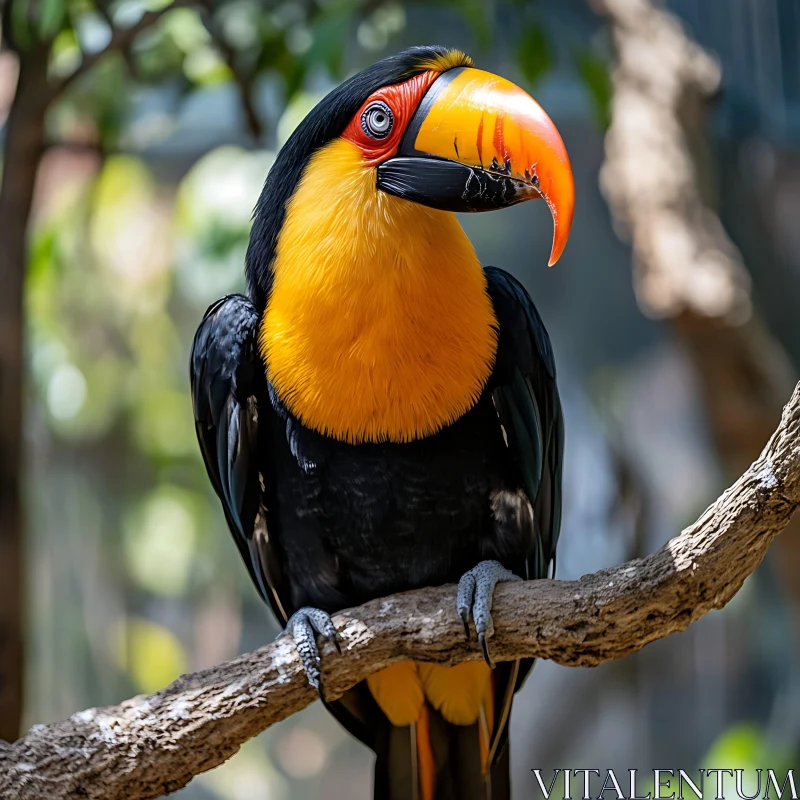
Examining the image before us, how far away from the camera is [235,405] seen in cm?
161

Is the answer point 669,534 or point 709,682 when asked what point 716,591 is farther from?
point 709,682

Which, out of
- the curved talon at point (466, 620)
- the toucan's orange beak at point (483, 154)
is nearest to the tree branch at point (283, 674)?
the curved talon at point (466, 620)

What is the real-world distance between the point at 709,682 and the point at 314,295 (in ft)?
10.0

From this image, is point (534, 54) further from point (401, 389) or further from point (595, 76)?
point (401, 389)

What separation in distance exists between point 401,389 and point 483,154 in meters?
0.37

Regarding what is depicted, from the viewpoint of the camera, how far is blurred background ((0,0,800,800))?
310cm

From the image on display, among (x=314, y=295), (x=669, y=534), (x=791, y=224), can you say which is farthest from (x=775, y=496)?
(x=791, y=224)

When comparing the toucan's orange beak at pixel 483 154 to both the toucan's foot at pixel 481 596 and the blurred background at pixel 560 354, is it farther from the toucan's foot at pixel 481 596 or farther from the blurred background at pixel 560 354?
the blurred background at pixel 560 354

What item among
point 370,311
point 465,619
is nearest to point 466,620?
point 465,619

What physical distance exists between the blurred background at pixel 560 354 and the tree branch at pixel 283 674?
1729 mm

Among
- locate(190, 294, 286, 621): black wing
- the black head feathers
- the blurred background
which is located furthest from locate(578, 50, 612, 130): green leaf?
locate(190, 294, 286, 621): black wing

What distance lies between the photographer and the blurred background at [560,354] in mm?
3098

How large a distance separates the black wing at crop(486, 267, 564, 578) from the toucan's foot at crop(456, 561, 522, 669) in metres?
0.17

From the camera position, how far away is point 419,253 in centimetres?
145
